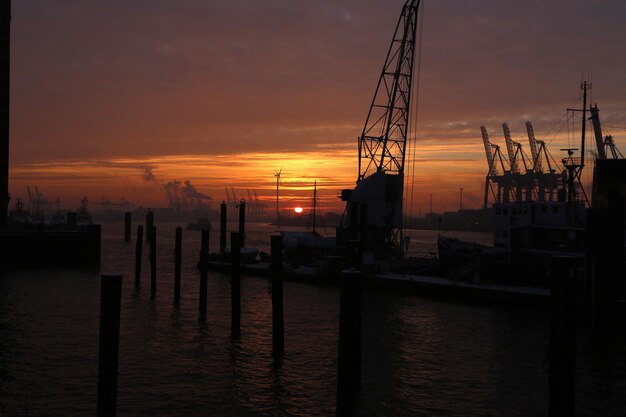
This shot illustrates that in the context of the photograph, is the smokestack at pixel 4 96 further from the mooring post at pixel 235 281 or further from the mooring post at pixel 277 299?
the mooring post at pixel 277 299

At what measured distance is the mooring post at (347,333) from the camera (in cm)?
1460

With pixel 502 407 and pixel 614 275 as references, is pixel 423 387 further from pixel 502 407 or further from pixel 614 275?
pixel 614 275

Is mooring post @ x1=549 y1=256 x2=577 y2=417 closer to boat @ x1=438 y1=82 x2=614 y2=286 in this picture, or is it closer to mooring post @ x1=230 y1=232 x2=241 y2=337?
mooring post @ x1=230 y1=232 x2=241 y2=337

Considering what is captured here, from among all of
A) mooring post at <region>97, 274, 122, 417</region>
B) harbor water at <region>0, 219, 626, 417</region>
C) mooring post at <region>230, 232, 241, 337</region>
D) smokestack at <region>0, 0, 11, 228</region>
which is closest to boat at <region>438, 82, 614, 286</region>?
harbor water at <region>0, 219, 626, 417</region>

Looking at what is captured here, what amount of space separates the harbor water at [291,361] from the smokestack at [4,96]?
91.0 ft

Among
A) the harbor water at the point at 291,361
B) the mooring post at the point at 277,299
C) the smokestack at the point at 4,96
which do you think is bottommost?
the harbor water at the point at 291,361

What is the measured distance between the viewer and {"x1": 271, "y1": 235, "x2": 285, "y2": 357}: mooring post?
2120 centimetres

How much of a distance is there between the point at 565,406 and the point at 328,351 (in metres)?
12.1

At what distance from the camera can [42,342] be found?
2506 centimetres

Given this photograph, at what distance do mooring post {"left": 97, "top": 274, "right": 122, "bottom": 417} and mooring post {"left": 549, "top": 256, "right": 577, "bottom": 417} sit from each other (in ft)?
29.6

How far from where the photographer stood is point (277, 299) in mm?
21188

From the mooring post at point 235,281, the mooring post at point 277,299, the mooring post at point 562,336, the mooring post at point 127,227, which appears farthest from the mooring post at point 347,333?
the mooring post at point 127,227

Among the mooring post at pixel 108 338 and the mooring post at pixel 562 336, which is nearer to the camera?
the mooring post at pixel 108 338

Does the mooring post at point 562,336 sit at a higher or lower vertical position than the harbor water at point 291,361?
higher
